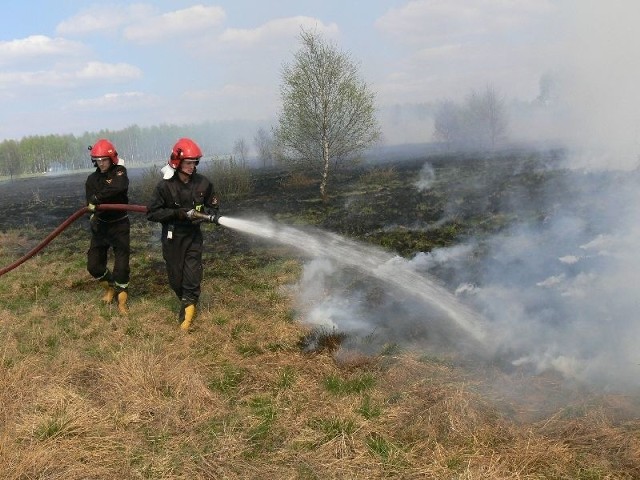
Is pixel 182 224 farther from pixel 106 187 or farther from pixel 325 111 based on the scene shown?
pixel 325 111

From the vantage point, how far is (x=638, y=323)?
550 centimetres

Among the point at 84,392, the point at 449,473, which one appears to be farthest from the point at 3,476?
the point at 449,473

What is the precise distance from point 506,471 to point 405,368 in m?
1.77

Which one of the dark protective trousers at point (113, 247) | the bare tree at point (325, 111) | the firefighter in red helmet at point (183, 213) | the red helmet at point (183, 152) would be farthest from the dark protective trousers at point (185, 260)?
the bare tree at point (325, 111)

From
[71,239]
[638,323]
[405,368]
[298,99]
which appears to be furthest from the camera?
[298,99]

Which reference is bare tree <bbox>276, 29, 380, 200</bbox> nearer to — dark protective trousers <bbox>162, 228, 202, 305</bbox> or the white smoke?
the white smoke

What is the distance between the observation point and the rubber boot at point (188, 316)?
245 inches

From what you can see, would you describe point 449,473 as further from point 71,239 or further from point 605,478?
point 71,239

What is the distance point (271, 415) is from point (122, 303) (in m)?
4.03

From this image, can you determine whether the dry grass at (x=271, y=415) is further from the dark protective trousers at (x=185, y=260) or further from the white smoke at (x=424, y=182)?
the white smoke at (x=424, y=182)

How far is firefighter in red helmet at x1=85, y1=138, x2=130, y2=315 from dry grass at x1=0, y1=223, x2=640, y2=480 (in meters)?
1.20

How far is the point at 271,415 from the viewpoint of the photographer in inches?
163

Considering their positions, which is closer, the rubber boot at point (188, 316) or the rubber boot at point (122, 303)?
the rubber boot at point (188, 316)

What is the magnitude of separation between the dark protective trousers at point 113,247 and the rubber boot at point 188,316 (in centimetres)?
154
